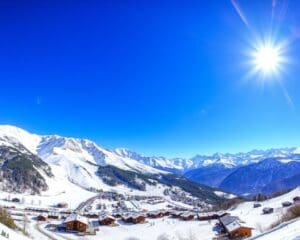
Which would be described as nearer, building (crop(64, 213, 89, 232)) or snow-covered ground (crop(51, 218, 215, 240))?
snow-covered ground (crop(51, 218, 215, 240))

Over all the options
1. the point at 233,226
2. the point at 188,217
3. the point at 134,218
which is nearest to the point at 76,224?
the point at 134,218

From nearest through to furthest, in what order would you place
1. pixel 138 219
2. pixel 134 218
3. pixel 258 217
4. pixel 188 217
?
pixel 258 217
pixel 138 219
pixel 134 218
pixel 188 217

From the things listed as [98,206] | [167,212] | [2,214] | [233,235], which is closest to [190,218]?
[167,212]

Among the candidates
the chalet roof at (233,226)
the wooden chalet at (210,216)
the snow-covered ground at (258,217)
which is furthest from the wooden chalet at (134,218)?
the chalet roof at (233,226)

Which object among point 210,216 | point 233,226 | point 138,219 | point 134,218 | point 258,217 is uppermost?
point 134,218

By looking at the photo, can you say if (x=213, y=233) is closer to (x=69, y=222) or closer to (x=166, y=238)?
(x=166, y=238)

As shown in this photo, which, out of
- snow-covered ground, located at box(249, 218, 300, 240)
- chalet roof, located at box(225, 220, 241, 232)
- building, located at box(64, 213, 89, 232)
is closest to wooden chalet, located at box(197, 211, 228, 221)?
chalet roof, located at box(225, 220, 241, 232)

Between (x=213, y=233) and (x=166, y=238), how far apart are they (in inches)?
386

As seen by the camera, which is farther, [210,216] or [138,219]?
[138,219]

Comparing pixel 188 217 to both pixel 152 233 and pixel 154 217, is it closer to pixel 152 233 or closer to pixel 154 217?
pixel 154 217

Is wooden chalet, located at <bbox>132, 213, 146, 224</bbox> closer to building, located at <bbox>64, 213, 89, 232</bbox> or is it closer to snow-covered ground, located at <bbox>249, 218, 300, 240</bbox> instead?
building, located at <bbox>64, 213, 89, 232</bbox>

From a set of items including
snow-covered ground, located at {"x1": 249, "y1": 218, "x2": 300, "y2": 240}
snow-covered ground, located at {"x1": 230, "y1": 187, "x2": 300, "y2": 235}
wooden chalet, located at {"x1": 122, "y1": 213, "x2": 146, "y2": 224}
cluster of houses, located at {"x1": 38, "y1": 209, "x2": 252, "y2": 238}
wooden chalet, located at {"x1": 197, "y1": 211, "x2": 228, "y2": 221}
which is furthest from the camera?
wooden chalet, located at {"x1": 122, "y1": 213, "x2": 146, "y2": 224}

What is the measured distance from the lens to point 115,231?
81.9 meters

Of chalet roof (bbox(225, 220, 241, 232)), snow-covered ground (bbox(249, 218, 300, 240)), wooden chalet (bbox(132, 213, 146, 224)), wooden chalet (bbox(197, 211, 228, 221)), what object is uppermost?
wooden chalet (bbox(132, 213, 146, 224))
